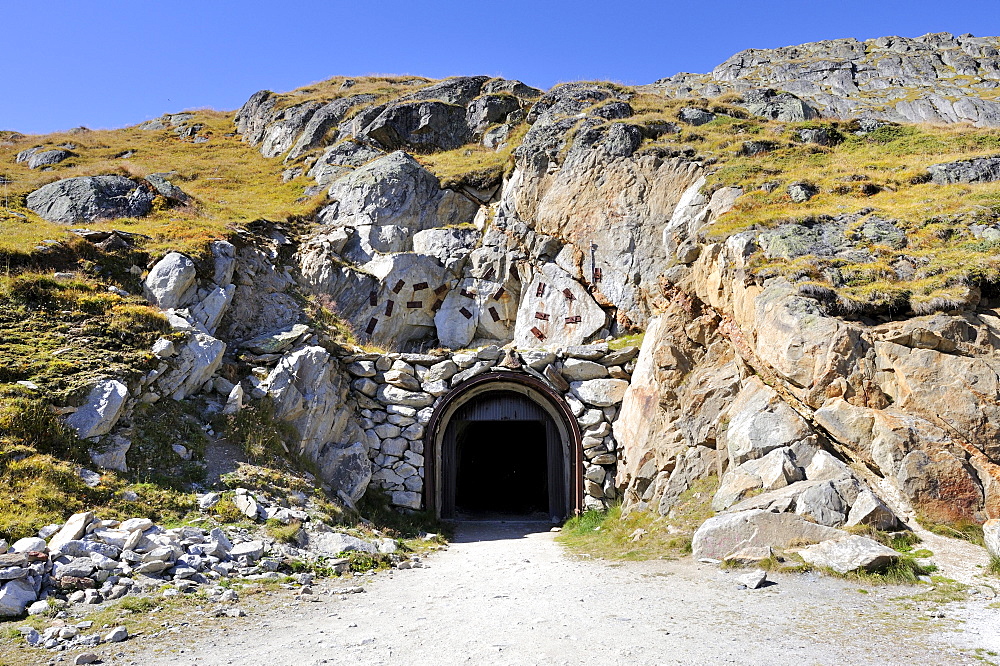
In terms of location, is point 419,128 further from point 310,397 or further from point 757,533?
point 757,533

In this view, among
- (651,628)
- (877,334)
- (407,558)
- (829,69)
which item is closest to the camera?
(651,628)

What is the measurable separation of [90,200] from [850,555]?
69.0 feet

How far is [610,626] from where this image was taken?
676 cm

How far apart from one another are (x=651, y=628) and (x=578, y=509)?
9.47 metres

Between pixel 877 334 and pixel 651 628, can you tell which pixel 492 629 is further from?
pixel 877 334

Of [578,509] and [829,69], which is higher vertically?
[829,69]

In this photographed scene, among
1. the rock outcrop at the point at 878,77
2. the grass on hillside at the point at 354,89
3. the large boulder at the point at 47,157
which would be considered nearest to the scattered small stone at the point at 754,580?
the grass on hillside at the point at 354,89

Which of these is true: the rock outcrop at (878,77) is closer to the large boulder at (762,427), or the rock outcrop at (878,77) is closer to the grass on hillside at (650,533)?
the large boulder at (762,427)

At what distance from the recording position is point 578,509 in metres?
15.9

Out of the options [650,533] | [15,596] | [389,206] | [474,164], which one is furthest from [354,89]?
[15,596]

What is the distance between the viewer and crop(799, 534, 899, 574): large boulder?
7.92 metres

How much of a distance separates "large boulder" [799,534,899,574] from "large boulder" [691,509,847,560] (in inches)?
9.6

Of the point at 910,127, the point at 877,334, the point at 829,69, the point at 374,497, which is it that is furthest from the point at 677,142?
the point at 829,69

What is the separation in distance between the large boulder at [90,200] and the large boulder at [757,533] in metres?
18.3
